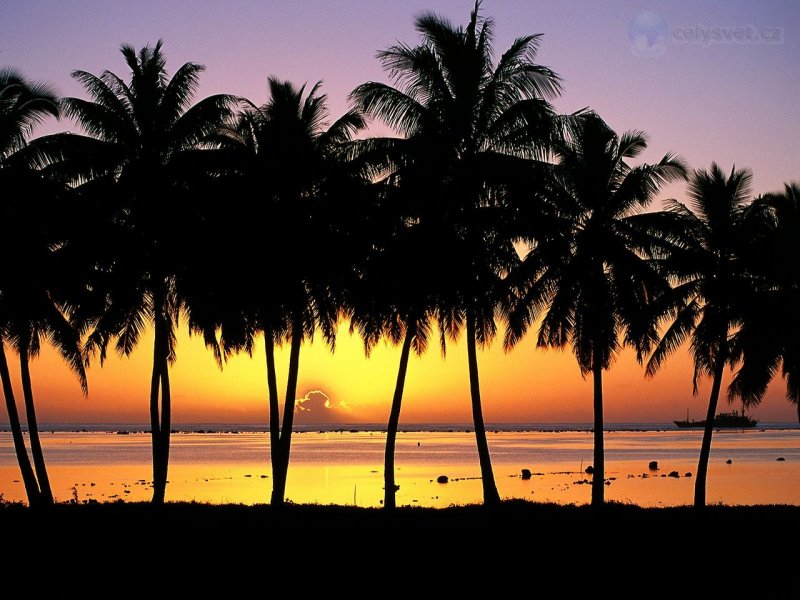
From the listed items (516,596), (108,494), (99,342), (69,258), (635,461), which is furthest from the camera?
(635,461)

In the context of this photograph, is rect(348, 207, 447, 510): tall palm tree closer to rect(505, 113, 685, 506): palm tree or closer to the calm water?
rect(505, 113, 685, 506): palm tree

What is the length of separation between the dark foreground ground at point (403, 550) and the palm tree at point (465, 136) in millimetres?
5761

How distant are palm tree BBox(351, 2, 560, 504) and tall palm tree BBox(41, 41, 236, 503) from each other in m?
Answer: 5.87

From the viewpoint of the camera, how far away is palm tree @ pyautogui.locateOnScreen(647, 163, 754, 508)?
33.3 m

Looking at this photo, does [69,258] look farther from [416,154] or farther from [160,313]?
[416,154]

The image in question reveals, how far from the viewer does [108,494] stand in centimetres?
5053

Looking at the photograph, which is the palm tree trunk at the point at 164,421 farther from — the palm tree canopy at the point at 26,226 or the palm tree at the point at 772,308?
the palm tree at the point at 772,308

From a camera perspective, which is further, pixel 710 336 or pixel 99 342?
pixel 710 336

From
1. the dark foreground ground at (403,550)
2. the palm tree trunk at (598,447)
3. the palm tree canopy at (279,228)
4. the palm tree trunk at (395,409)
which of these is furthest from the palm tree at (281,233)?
the palm tree trunk at (598,447)

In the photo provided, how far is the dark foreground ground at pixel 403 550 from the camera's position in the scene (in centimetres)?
1859

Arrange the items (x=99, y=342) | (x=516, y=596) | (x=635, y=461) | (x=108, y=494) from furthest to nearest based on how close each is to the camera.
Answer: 1. (x=635, y=461)
2. (x=108, y=494)
3. (x=99, y=342)
4. (x=516, y=596)

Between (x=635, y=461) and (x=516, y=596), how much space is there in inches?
2848

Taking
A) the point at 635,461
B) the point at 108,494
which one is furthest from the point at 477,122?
the point at 635,461

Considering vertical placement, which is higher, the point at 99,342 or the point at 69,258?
the point at 69,258
